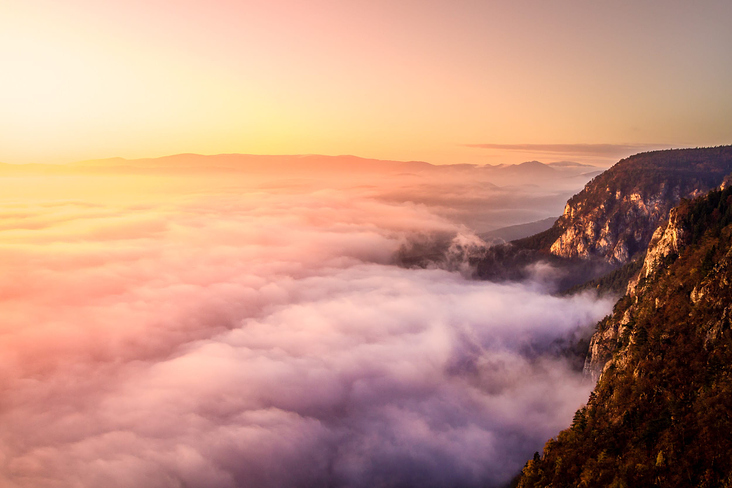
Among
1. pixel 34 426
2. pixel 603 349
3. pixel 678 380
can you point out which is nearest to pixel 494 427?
pixel 603 349

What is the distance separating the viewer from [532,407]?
196625 mm

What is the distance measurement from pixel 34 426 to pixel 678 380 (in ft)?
869

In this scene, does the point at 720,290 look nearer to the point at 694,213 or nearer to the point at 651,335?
the point at 651,335

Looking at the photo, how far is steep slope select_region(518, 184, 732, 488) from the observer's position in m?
51.4

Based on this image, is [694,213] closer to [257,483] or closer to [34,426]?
[257,483]

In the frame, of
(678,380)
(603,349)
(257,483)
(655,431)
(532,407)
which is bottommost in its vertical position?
(257,483)

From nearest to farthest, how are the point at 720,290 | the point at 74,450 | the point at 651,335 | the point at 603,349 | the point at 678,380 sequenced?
the point at 678,380, the point at 720,290, the point at 651,335, the point at 603,349, the point at 74,450

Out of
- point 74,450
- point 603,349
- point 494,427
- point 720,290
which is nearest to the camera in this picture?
point 720,290

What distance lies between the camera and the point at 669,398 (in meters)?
60.6

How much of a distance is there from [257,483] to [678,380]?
17748cm

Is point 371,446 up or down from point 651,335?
down

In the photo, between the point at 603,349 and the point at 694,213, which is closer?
the point at 694,213

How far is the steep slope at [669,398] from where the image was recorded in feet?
169

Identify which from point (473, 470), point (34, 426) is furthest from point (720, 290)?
point (34, 426)
